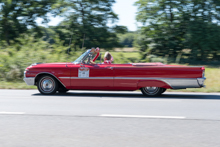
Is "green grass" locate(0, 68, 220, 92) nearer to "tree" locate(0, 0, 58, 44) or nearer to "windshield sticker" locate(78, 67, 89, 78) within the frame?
"windshield sticker" locate(78, 67, 89, 78)

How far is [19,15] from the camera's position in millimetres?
30594

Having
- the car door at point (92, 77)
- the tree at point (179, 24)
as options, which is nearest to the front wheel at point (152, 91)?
the car door at point (92, 77)

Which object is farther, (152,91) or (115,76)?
(152,91)

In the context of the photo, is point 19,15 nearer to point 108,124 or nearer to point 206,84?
point 206,84

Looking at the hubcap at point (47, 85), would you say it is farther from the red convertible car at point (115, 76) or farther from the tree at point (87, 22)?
the tree at point (87, 22)

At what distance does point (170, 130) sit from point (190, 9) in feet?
81.9

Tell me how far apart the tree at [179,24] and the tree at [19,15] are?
8.75 meters

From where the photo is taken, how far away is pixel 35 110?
720cm

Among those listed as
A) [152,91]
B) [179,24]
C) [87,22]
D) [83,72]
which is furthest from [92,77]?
[179,24]

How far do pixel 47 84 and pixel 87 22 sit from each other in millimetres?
18023

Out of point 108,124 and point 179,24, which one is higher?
point 179,24

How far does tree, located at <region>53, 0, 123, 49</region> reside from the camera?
27.7 meters

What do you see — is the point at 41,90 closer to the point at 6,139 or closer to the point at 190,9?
the point at 6,139

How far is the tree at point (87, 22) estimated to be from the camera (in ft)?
90.8
